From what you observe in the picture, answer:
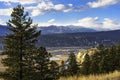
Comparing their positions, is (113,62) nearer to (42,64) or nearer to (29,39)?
(42,64)

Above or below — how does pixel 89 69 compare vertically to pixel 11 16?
below

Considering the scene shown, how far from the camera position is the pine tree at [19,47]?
15.5 meters

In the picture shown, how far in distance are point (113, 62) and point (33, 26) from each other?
26.8 meters

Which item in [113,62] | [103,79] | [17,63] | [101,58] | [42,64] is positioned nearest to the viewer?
[17,63]

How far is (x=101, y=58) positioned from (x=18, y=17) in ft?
96.8

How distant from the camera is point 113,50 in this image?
44406mm

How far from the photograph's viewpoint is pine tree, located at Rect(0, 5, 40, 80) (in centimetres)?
1552

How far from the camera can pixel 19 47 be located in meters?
15.7

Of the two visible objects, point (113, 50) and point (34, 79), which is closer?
point (34, 79)

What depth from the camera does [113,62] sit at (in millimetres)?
41562

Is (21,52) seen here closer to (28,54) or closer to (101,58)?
(28,54)

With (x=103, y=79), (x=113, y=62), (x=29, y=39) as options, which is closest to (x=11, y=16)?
(x=29, y=39)

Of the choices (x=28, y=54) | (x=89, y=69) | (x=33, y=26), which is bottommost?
(x=89, y=69)

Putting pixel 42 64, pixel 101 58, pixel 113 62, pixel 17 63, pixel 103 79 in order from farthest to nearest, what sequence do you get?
1. pixel 101 58
2. pixel 113 62
3. pixel 42 64
4. pixel 103 79
5. pixel 17 63
